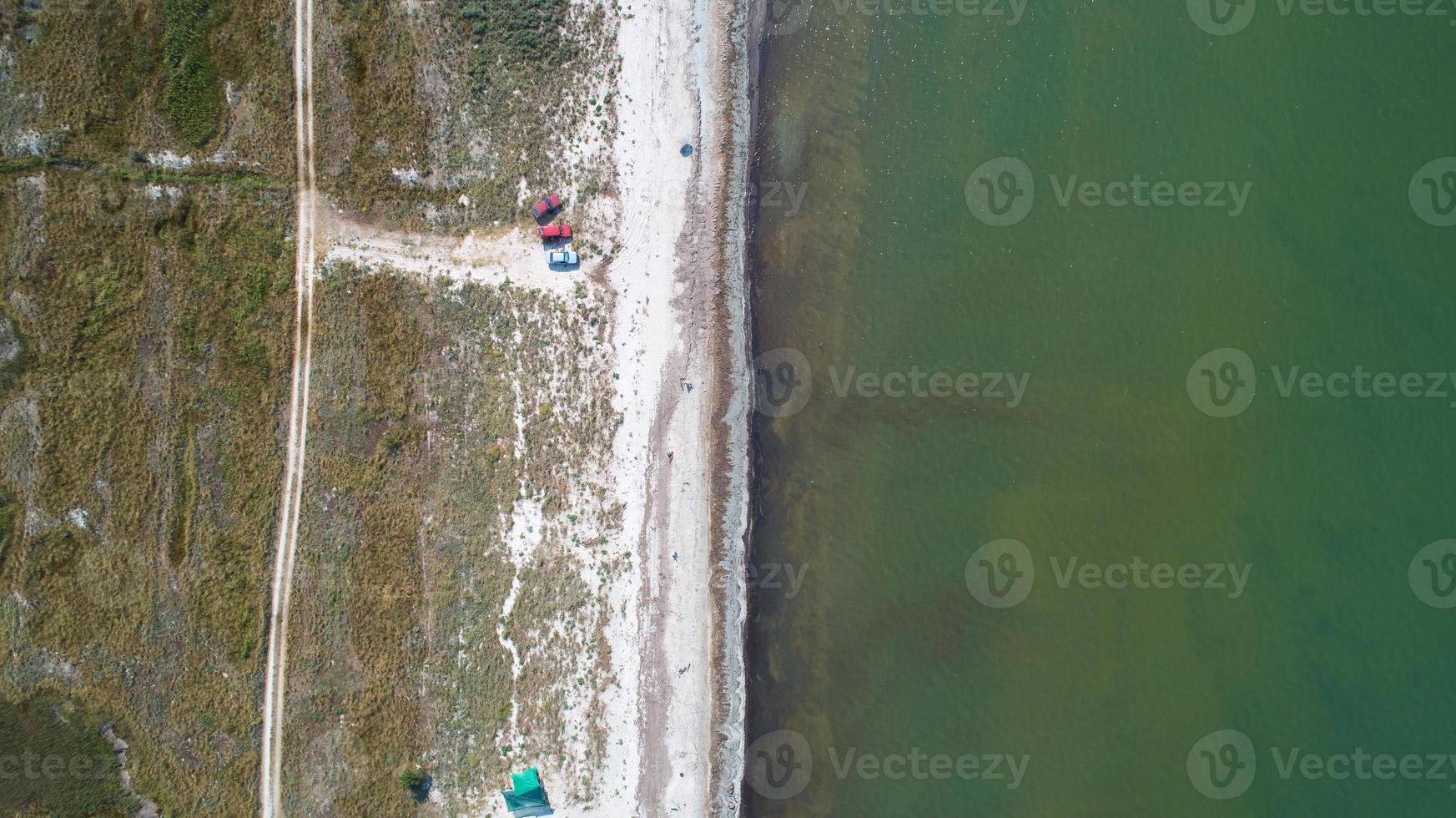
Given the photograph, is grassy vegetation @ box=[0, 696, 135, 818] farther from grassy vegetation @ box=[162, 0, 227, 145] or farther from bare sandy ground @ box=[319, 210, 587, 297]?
grassy vegetation @ box=[162, 0, 227, 145]

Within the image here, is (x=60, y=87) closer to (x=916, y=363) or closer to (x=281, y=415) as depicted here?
(x=281, y=415)

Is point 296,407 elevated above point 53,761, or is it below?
above

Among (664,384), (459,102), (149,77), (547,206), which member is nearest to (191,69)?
(149,77)

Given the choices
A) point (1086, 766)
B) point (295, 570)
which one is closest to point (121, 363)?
point (295, 570)

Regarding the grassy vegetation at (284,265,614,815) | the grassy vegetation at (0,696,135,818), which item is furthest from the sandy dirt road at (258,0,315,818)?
the grassy vegetation at (0,696,135,818)

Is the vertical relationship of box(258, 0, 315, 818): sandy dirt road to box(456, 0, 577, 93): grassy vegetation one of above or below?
below

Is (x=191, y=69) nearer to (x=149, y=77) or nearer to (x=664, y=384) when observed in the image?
(x=149, y=77)
